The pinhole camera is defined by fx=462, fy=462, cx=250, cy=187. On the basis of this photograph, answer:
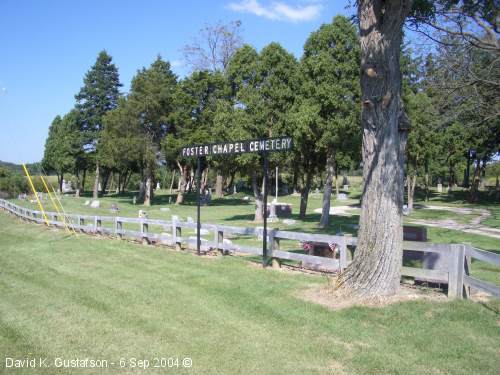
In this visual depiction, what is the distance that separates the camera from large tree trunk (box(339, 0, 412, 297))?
7266 mm

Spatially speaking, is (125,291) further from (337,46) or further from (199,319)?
(337,46)

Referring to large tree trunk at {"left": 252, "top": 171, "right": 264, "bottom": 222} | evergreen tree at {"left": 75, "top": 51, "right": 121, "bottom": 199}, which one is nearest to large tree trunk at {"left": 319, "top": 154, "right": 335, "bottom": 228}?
large tree trunk at {"left": 252, "top": 171, "right": 264, "bottom": 222}

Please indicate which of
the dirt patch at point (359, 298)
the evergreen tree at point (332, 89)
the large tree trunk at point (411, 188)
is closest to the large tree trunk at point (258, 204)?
the evergreen tree at point (332, 89)

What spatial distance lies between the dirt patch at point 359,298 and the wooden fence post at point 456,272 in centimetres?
18

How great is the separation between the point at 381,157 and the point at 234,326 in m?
3.51

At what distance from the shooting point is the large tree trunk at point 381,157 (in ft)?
23.8

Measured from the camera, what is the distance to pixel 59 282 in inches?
360

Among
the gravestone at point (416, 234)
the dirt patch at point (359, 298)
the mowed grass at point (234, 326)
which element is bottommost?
the mowed grass at point (234, 326)

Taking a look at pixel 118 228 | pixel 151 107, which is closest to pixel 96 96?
pixel 151 107

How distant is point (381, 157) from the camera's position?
7.40 metres

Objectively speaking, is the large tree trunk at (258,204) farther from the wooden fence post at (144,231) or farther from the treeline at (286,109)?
the wooden fence post at (144,231)

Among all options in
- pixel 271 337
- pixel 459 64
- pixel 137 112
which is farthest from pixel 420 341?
pixel 137 112

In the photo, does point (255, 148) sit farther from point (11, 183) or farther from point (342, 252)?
point (11, 183)

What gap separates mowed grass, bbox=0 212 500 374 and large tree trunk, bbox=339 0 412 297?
65cm
